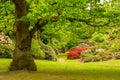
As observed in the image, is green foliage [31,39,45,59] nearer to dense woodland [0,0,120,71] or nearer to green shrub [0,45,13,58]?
green shrub [0,45,13,58]

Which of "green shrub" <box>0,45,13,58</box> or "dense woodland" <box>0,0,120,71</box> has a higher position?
"dense woodland" <box>0,0,120,71</box>

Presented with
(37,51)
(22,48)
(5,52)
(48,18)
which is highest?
(48,18)

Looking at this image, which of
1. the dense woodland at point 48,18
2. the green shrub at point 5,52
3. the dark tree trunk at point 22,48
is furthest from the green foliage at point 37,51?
the dark tree trunk at point 22,48

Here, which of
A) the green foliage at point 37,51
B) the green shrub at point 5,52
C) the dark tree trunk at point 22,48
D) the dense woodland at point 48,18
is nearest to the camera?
the dense woodland at point 48,18

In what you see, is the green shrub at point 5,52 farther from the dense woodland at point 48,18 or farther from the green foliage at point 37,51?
the dense woodland at point 48,18

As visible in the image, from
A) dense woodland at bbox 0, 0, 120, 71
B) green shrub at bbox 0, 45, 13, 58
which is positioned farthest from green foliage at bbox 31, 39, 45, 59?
dense woodland at bbox 0, 0, 120, 71

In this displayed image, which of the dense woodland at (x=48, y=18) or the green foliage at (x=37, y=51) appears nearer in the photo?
the dense woodland at (x=48, y=18)

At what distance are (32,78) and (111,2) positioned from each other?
6742 mm

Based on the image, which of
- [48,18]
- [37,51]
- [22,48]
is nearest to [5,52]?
[37,51]

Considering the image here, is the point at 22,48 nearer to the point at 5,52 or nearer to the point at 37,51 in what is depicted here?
the point at 5,52

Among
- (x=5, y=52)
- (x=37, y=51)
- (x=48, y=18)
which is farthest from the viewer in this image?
(x=37, y=51)

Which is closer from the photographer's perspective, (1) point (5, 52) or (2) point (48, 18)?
(2) point (48, 18)

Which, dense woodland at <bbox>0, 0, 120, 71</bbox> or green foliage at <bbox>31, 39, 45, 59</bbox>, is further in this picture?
green foliage at <bbox>31, 39, 45, 59</bbox>

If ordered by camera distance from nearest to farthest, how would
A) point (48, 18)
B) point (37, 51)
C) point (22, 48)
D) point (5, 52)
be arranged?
point (48, 18) → point (22, 48) → point (5, 52) → point (37, 51)
